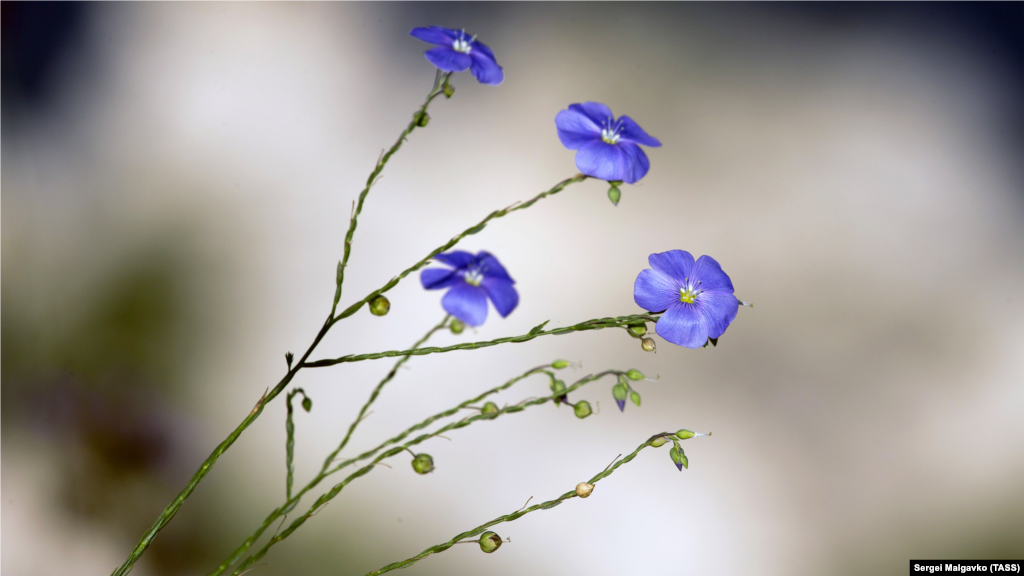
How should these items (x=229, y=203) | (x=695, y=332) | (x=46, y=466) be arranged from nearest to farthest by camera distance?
1. (x=695, y=332)
2. (x=46, y=466)
3. (x=229, y=203)

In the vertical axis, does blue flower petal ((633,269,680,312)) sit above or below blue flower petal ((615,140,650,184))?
Answer: below

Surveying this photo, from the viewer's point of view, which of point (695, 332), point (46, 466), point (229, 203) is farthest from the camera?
point (229, 203)

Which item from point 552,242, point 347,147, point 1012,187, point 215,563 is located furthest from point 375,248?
point 1012,187

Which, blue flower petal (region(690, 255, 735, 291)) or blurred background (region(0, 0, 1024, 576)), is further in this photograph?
blurred background (region(0, 0, 1024, 576))

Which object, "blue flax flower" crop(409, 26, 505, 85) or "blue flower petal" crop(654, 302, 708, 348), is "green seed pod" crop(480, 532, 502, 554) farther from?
"blue flax flower" crop(409, 26, 505, 85)

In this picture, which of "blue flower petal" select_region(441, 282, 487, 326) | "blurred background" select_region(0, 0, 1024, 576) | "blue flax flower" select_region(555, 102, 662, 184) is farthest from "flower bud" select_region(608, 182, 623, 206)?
"blurred background" select_region(0, 0, 1024, 576)

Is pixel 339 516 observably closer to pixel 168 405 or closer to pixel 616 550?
pixel 168 405

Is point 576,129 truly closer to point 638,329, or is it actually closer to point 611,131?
point 611,131
